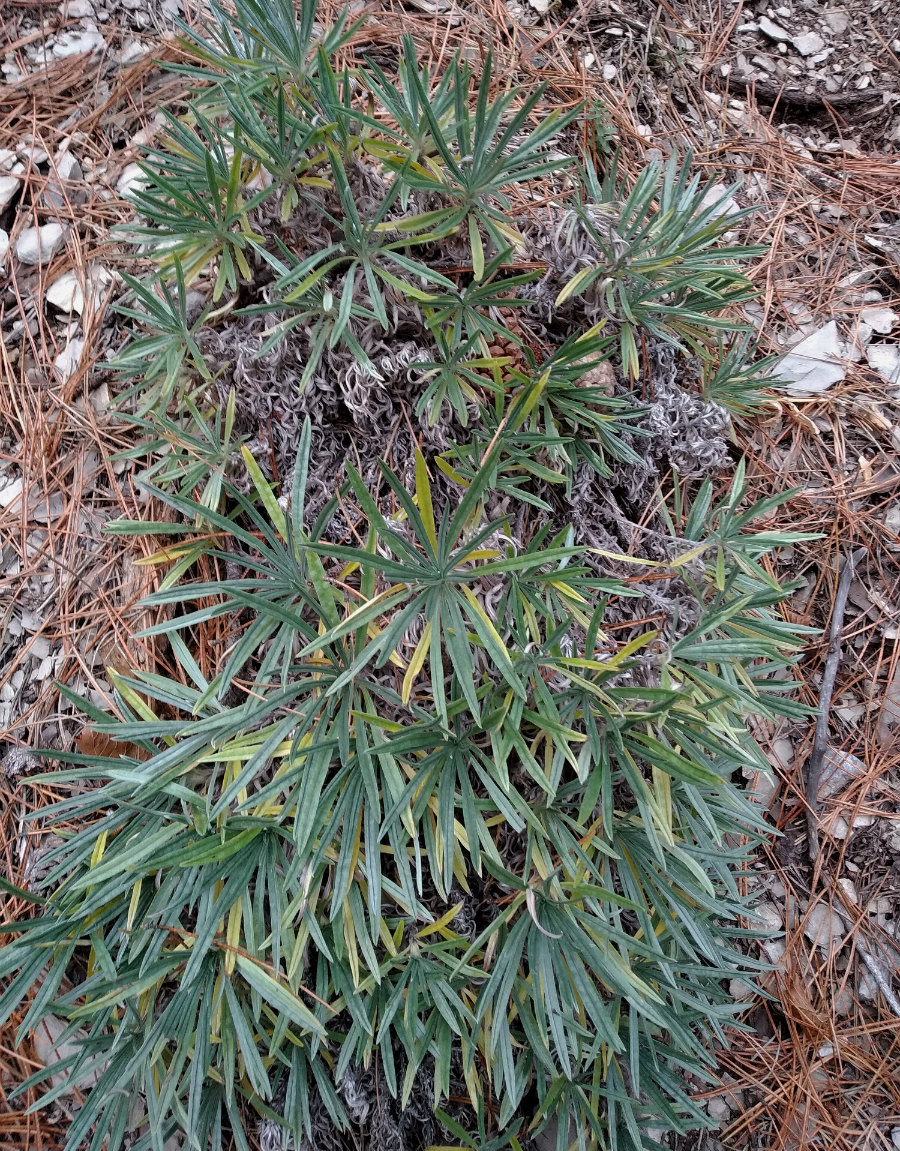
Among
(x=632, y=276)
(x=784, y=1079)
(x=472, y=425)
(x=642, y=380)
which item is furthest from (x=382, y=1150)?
(x=632, y=276)

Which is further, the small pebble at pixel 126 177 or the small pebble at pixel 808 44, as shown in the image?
the small pebble at pixel 808 44

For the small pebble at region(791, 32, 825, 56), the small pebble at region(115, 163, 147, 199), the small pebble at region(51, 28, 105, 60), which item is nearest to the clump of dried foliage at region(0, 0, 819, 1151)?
the small pebble at region(115, 163, 147, 199)

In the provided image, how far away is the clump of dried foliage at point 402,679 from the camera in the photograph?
1.03m

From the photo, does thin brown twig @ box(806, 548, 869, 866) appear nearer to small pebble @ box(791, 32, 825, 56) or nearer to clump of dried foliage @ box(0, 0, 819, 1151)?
clump of dried foliage @ box(0, 0, 819, 1151)

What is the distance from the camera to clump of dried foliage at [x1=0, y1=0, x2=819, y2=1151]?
1.03 metres

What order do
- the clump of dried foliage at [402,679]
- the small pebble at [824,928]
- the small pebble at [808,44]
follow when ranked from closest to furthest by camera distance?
the clump of dried foliage at [402,679] → the small pebble at [824,928] → the small pebble at [808,44]

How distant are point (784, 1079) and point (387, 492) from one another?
4.26ft

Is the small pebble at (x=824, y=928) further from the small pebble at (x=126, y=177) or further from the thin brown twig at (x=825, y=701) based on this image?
the small pebble at (x=126, y=177)

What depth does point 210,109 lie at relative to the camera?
4.05 feet

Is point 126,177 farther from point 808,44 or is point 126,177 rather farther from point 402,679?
point 808,44

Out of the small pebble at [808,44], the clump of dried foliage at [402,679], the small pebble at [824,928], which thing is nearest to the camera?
the clump of dried foliage at [402,679]

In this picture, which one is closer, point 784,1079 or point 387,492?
point 387,492

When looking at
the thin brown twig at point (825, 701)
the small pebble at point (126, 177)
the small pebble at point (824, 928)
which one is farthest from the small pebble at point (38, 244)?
the small pebble at point (824, 928)

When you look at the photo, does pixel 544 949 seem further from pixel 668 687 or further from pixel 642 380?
pixel 642 380
